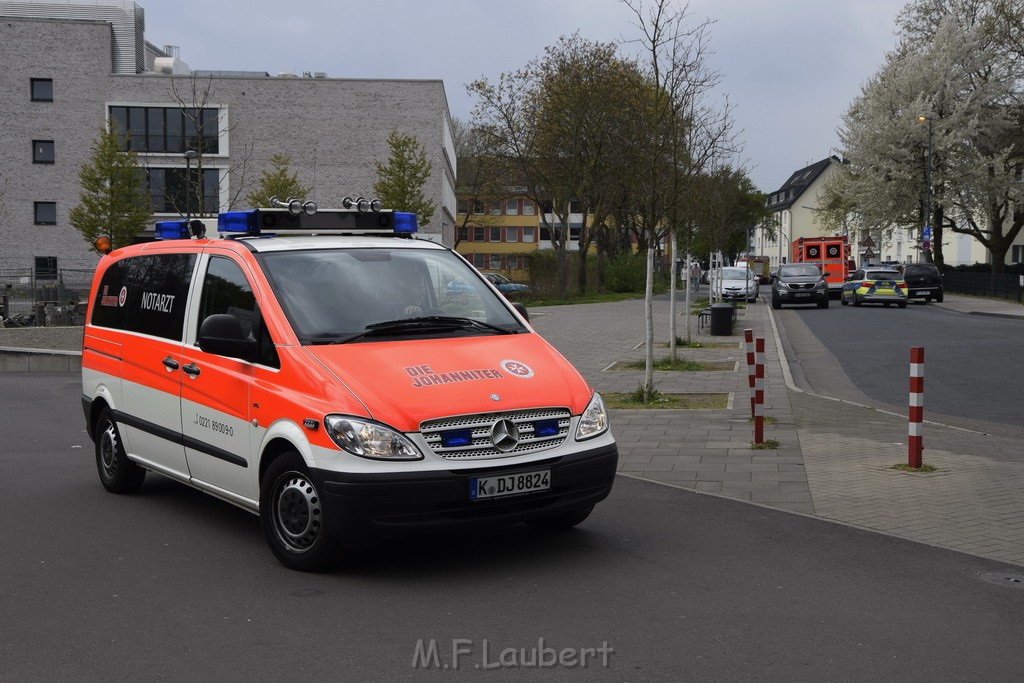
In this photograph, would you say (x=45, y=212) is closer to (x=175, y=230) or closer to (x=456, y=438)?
(x=175, y=230)

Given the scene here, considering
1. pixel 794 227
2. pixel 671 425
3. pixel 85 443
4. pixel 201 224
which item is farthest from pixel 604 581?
pixel 794 227

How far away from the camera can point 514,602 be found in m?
5.36

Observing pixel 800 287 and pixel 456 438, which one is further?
pixel 800 287

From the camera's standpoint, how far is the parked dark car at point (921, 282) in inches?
1790

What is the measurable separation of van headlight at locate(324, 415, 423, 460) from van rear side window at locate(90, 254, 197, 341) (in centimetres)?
212

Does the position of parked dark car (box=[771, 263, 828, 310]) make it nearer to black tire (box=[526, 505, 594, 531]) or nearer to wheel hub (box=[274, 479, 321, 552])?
black tire (box=[526, 505, 594, 531])

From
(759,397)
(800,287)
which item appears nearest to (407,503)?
(759,397)

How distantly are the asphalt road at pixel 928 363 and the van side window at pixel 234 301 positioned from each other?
822 centimetres

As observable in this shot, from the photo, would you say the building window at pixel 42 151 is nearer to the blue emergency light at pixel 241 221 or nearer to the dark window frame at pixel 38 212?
the dark window frame at pixel 38 212

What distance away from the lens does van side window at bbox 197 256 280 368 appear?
621cm

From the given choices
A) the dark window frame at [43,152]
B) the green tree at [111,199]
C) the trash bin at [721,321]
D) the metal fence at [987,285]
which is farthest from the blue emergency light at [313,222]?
the dark window frame at [43,152]

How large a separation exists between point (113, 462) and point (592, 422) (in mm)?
3938

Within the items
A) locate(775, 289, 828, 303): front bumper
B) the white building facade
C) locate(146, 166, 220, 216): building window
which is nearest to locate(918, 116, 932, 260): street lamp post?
locate(775, 289, 828, 303): front bumper

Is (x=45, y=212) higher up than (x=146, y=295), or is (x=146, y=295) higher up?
(x=45, y=212)
